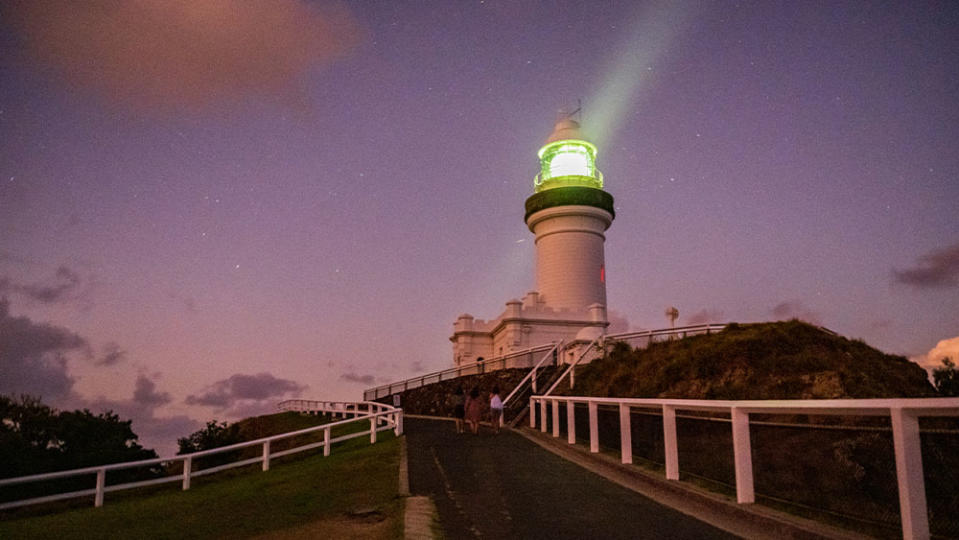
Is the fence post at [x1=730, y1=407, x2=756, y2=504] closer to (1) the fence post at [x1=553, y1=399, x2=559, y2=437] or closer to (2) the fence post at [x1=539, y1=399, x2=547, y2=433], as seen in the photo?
(1) the fence post at [x1=553, y1=399, x2=559, y2=437]

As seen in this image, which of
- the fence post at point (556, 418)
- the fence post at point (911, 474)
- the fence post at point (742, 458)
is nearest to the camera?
the fence post at point (911, 474)

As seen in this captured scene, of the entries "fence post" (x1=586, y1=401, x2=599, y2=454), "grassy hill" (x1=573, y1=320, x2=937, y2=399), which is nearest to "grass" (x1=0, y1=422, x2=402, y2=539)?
"fence post" (x1=586, y1=401, x2=599, y2=454)

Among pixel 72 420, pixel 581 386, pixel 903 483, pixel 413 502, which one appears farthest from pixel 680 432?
pixel 72 420

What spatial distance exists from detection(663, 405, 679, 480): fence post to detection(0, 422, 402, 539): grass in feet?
13.0

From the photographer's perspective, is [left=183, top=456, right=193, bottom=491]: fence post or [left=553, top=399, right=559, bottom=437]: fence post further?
[left=553, top=399, right=559, bottom=437]: fence post

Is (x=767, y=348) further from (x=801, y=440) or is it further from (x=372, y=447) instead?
(x=801, y=440)

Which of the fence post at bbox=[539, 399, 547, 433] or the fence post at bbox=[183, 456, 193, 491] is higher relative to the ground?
the fence post at bbox=[539, 399, 547, 433]

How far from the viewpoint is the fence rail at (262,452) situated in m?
11.6

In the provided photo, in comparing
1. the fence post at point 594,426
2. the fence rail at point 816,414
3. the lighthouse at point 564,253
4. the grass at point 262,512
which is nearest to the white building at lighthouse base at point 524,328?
the lighthouse at point 564,253

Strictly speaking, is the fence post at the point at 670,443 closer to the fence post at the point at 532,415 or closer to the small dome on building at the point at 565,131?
the fence post at the point at 532,415

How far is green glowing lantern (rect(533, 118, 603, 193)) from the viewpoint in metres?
46.2

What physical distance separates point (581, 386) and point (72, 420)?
67.2 ft

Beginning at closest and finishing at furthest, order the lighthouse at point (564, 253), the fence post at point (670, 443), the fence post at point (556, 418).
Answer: the fence post at point (670, 443) < the fence post at point (556, 418) < the lighthouse at point (564, 253)

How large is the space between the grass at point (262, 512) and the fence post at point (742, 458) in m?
3.91
